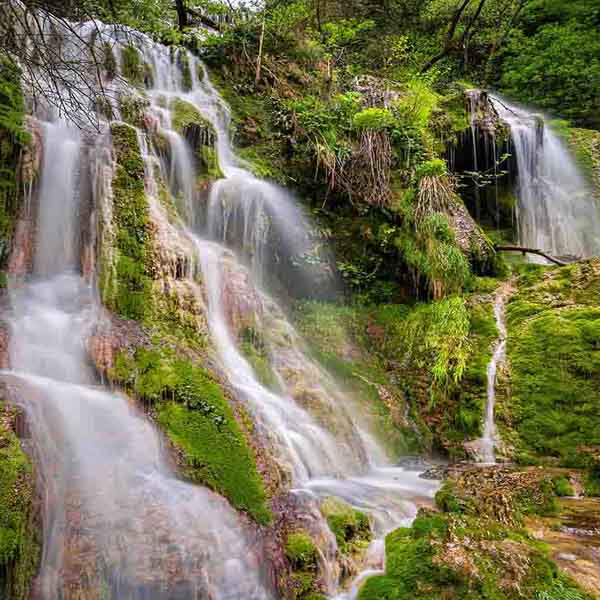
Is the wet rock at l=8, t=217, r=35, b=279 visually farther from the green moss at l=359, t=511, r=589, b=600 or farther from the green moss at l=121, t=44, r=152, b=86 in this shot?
the green moss at l=359, t=511, r=589, b=600

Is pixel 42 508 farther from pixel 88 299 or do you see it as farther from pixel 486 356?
pixel 486 356

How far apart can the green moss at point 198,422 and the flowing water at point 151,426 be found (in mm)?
182

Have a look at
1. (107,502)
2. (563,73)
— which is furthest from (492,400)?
(563,73)

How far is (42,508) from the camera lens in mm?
3395

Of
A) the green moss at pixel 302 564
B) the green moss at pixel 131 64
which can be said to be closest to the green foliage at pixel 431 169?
the green moss at pixel 131 64

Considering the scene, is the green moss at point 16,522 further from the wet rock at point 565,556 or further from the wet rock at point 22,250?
the wet rock at point 565,556

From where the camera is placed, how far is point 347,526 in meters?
4.08

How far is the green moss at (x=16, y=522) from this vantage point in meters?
2.89

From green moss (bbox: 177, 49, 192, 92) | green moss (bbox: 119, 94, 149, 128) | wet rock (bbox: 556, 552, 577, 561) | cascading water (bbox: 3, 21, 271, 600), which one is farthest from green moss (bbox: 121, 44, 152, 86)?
wet rock (bbox: 556, 552, 577, 561)

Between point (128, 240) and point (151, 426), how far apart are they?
2967 millimetres

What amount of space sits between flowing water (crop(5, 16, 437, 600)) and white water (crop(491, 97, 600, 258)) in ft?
20.8

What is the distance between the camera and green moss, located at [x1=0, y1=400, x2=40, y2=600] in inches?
114

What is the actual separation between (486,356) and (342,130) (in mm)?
5159

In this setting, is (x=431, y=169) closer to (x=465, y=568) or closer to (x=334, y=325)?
(x=334, y=325)
